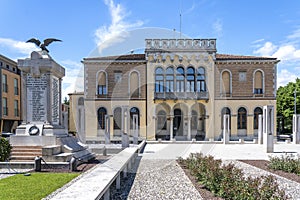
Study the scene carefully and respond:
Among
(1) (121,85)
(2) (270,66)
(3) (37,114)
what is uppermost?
(2) (270,66)

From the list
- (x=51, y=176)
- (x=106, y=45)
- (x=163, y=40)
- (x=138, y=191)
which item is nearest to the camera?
(x=138, y=191)

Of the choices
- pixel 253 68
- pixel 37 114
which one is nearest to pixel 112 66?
pixel 253 68

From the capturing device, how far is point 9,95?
38.1 m

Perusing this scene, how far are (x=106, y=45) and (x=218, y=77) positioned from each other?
19967 mm

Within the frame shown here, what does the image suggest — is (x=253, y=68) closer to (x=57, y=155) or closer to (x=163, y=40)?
(x=163, y=40)

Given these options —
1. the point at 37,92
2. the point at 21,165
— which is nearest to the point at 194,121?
the point at 37,92

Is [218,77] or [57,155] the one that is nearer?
[57,155]

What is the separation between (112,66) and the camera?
33.1 m

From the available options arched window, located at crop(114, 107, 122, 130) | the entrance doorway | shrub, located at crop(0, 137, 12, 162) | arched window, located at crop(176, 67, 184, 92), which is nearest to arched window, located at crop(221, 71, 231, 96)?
arched window, located at crop(176, 67, 184, 92)

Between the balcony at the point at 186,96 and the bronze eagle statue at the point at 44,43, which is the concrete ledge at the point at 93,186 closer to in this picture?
the bronze eagle statue at the point at 44,43

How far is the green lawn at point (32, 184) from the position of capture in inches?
252

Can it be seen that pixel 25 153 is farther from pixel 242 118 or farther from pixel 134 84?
pixel 242 118

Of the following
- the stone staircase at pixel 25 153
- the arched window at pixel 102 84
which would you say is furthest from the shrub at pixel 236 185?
the arched window at pixel 102 84

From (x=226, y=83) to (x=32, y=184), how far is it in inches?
1100
